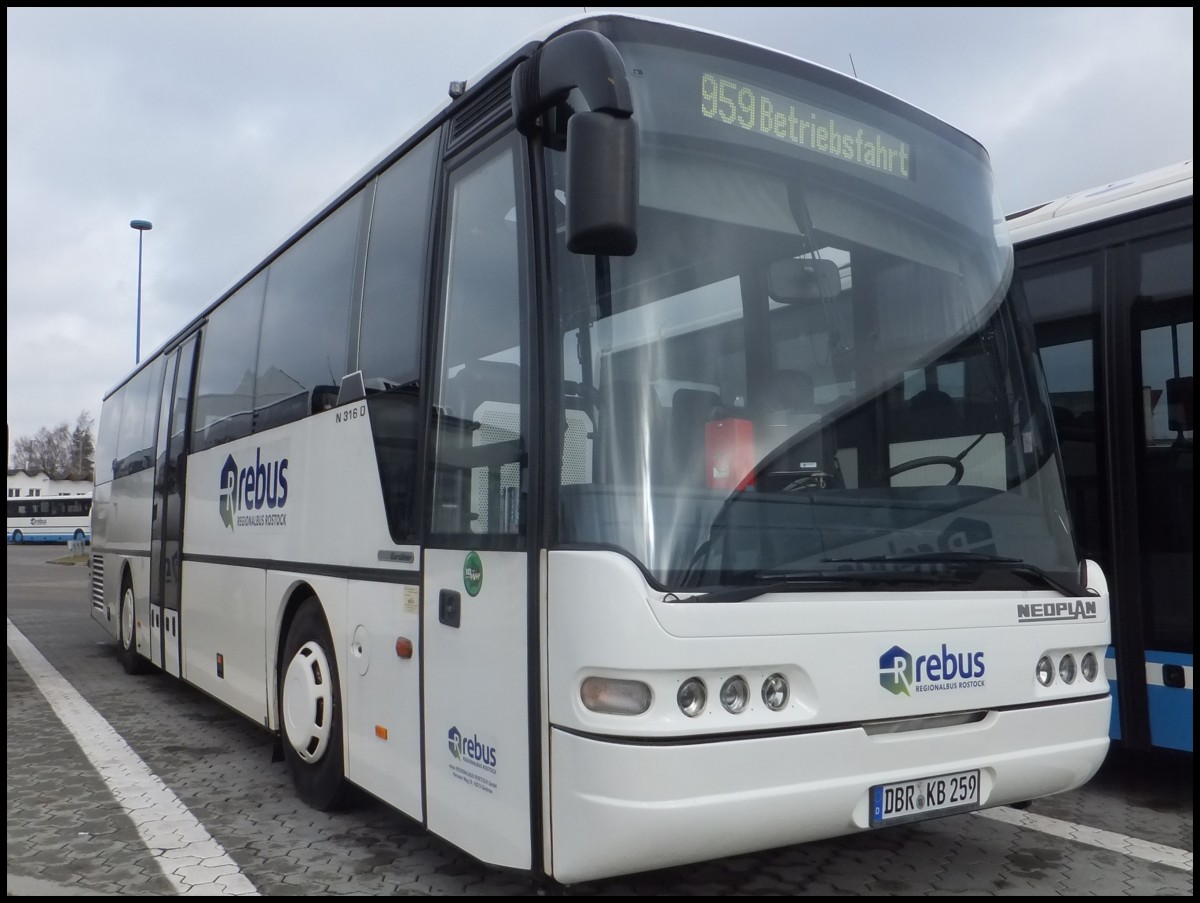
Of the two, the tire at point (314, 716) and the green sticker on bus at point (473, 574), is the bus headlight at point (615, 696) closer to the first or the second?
the green sticker on bus at point (473, 574)

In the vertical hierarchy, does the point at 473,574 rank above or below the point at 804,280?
below

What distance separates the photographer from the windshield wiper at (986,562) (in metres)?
3.87

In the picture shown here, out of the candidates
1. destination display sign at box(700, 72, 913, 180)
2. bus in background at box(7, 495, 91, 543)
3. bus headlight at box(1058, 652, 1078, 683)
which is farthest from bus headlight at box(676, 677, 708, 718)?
bus in background at box(7, 495, 91, 543)

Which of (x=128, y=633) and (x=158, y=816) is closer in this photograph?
(x=158, y=816)

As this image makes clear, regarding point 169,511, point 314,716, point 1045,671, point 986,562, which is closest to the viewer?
point 986,562

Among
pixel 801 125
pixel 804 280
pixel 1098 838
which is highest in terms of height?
pixel 801 125

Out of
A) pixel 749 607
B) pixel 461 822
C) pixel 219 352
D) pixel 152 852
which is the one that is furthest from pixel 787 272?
pixel 219 352

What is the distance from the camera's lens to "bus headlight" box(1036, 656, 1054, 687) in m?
4.28

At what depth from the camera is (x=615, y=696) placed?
341cm

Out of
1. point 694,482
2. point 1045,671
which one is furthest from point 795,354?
point 1045,671

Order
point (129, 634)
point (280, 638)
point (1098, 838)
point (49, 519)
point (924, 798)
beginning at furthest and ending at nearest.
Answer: point (49, 519) < point (129, 634) < point (280, 638) < point (1098, 838) < point (924, 798)

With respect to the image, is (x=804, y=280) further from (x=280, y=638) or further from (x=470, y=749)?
(x=280, y=638)

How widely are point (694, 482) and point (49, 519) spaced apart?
225ft

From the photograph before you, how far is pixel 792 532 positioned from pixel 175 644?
6.78 metres
